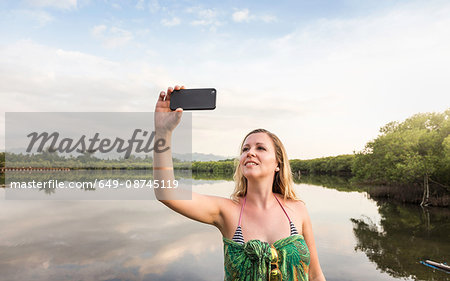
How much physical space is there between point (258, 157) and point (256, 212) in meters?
0.37

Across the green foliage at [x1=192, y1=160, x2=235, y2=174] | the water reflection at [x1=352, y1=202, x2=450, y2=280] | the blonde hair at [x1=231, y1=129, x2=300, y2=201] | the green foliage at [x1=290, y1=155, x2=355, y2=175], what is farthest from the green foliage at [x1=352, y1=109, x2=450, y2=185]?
the green foliage at [x1=192, y1=160, x2=235, y2=174]

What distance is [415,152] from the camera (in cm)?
3262

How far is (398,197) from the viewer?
3834 centimetres

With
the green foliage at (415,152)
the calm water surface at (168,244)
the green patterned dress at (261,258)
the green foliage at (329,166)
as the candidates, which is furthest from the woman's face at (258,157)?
the green foliage at (329,166)

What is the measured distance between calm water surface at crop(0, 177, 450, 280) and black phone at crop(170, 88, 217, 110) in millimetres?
16168

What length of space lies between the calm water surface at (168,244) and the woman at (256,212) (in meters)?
15.4

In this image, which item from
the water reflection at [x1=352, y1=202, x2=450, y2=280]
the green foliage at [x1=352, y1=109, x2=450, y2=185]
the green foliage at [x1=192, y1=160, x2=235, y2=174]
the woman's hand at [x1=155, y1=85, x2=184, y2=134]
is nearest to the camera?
the woman's hand at [x1=155, y1=85, x2=184, y2=134]

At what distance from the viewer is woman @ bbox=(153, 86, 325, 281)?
1.91 metres

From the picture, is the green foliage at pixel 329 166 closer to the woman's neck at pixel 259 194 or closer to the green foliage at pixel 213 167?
the green foliage at pixel 213 167

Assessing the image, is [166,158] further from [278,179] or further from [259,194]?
[278,179]

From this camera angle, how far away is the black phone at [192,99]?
5.96 ft

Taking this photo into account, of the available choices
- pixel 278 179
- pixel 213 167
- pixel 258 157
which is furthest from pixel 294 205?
pixel 213 167

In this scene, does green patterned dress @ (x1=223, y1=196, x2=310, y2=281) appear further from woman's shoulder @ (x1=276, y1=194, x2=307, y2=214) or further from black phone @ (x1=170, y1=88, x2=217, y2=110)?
black phone @ (x1=170, y1=88, x2=217, y2=110)

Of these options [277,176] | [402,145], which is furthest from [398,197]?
[277,176]
